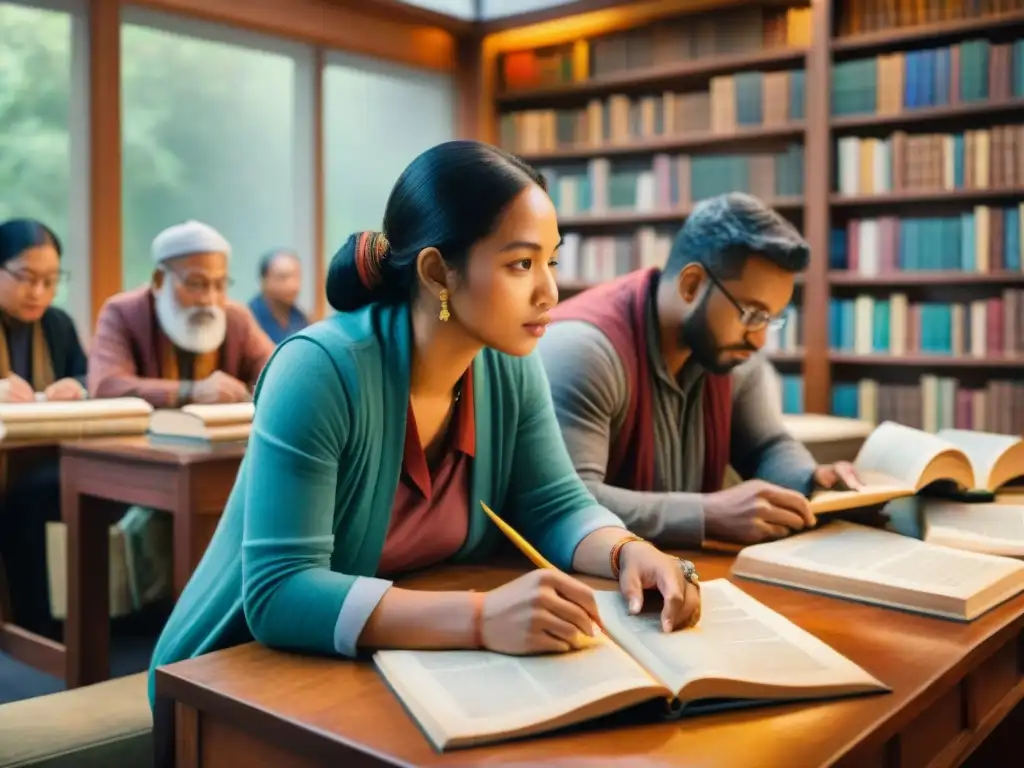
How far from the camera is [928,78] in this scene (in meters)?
4.26

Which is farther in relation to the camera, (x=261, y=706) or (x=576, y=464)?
(x=576, y=464)

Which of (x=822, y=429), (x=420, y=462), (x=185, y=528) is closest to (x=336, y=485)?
(x=420, y=462)

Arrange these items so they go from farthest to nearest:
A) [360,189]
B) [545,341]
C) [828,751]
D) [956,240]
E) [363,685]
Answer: [360,189]
[956,240]
[545,341]
[363,685]
[828,751]

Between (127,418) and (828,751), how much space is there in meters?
2.15

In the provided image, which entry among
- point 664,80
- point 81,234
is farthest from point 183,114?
point 664,80

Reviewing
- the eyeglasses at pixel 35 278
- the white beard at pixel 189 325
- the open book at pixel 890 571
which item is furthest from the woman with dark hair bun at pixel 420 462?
the eyeglasses at pixel 35 278

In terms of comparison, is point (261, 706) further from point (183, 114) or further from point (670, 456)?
point (183, 114)

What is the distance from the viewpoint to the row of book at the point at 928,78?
161 inches

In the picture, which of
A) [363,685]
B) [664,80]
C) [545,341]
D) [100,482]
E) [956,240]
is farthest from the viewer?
[664,80]

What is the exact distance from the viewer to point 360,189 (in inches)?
218

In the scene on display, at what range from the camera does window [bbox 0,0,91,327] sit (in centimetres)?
420

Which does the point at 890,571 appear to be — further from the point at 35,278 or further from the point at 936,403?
the point at 936,403

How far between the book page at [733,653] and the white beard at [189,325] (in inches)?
98.2

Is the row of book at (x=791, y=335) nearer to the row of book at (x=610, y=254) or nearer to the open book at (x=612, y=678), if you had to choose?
the row of book at (x=610, y=254)
